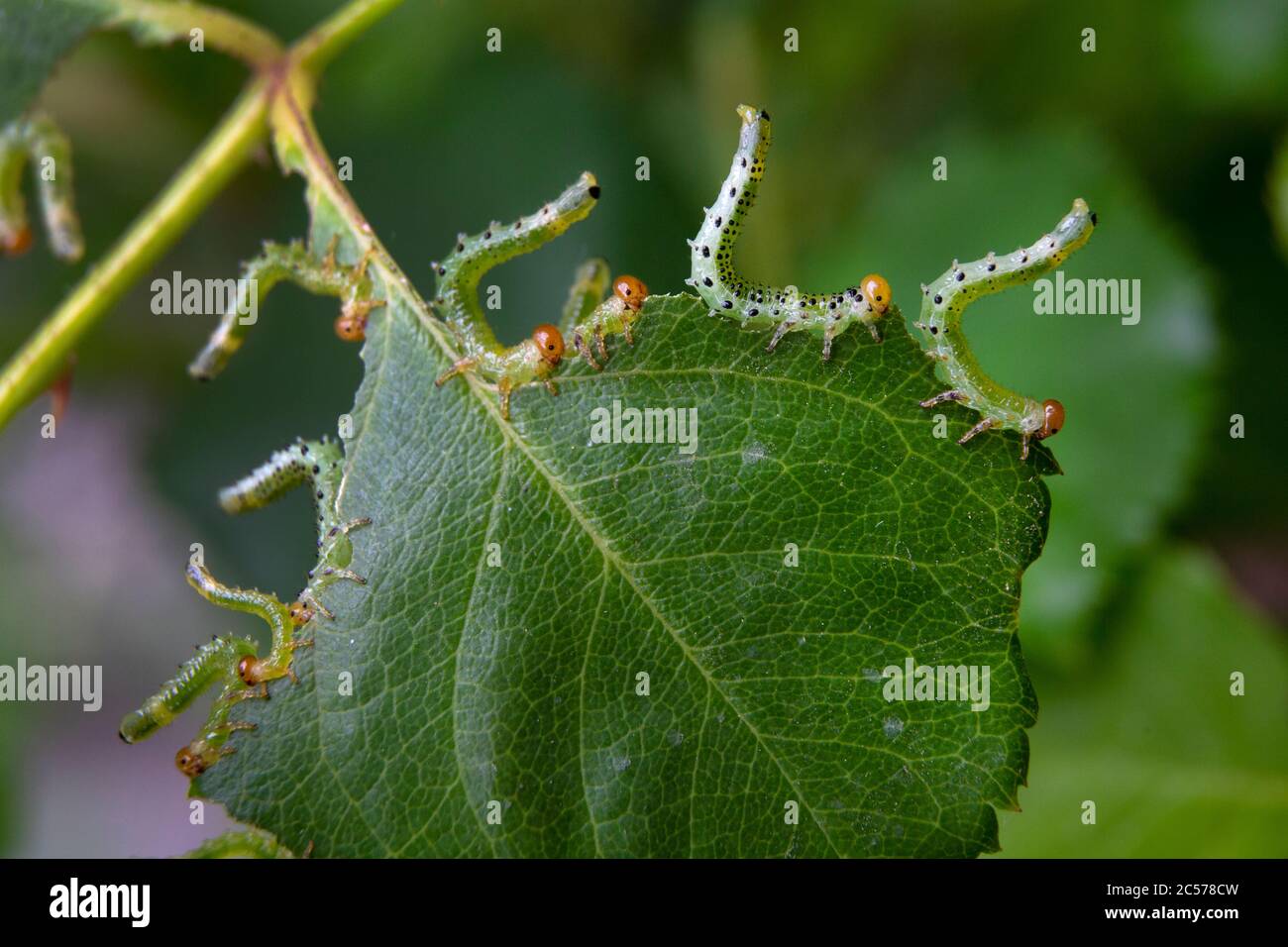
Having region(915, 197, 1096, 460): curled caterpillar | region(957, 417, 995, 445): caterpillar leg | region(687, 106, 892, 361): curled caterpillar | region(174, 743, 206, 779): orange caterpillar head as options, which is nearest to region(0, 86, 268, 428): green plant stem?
region(174, 743, 206, 779): orange caterpillar head

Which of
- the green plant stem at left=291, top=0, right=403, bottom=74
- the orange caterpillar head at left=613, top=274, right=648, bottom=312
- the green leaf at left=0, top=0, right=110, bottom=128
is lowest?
the orange caterpillar head at left=613, top=274, right=648, bottom=312

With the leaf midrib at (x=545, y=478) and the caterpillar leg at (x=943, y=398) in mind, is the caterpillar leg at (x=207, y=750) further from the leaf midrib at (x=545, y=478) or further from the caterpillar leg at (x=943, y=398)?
the caterpillar leg at (x=943, y=398)

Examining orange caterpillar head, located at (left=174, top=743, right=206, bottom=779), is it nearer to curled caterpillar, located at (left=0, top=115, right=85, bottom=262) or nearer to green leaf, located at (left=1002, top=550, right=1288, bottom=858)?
curled caterpillar, located at (left=0, top=115, right=85, bottom=262)

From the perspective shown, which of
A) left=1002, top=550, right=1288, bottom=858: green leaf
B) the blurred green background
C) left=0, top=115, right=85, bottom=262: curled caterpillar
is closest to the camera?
left=0, top=115, right=85, bottom=262: curled caterpillar

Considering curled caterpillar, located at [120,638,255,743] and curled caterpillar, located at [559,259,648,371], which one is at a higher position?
curled caterpillar, located at [559,259,648,371]

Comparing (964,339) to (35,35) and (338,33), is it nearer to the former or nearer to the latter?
(338,33)

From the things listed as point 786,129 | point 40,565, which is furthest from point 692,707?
point 40,565

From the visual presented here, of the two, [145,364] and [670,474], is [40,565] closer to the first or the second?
[145,364]
